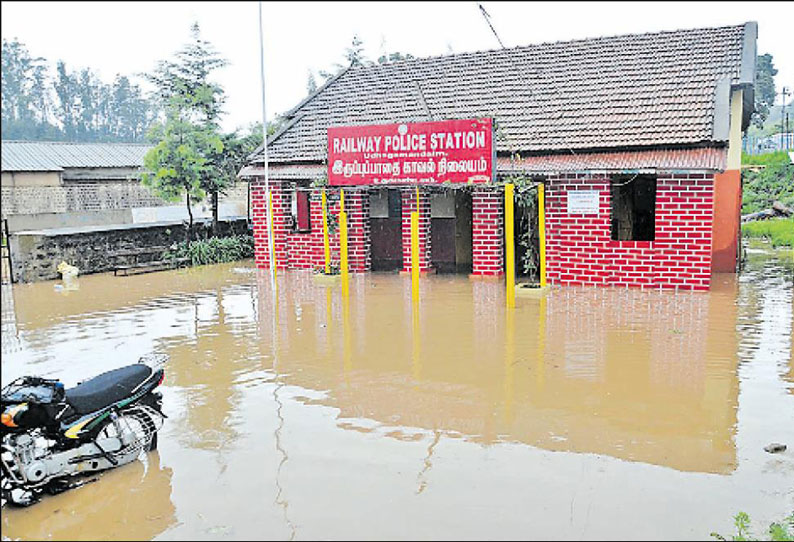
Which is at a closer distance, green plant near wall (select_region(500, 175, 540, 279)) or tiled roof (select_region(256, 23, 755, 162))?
green plant near wall (select_region(500, 175, 540, 279))

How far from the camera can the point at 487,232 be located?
1573 cm

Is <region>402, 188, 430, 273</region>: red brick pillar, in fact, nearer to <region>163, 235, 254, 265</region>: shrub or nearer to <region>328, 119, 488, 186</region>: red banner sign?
<region>328, 119, 488, 186</region>: red banner sign

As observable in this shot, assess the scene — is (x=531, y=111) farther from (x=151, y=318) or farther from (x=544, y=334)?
(x=151, y=318)

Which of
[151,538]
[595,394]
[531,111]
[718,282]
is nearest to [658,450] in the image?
[595,394]

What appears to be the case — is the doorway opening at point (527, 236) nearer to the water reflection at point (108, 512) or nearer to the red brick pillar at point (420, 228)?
the red brick pillar at point (420, 228)

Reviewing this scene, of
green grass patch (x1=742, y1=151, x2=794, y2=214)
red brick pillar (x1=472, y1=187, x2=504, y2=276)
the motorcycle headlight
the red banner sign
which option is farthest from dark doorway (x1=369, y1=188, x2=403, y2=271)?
green grass patch (x1=742, y1=151, x2=794, y2=214)

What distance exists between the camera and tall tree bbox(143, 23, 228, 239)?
20.2m

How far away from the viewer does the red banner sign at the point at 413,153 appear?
1228 cm

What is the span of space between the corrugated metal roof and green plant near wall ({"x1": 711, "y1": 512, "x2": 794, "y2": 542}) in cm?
2904

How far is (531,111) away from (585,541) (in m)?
12.7

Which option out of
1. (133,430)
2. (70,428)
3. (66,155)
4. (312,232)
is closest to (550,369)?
(133,430)

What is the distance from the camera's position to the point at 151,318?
40.4ft

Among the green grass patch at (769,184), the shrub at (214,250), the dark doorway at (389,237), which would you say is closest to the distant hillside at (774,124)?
the green grass patch at (769,184)

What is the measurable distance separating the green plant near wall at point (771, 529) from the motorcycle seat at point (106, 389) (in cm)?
450
